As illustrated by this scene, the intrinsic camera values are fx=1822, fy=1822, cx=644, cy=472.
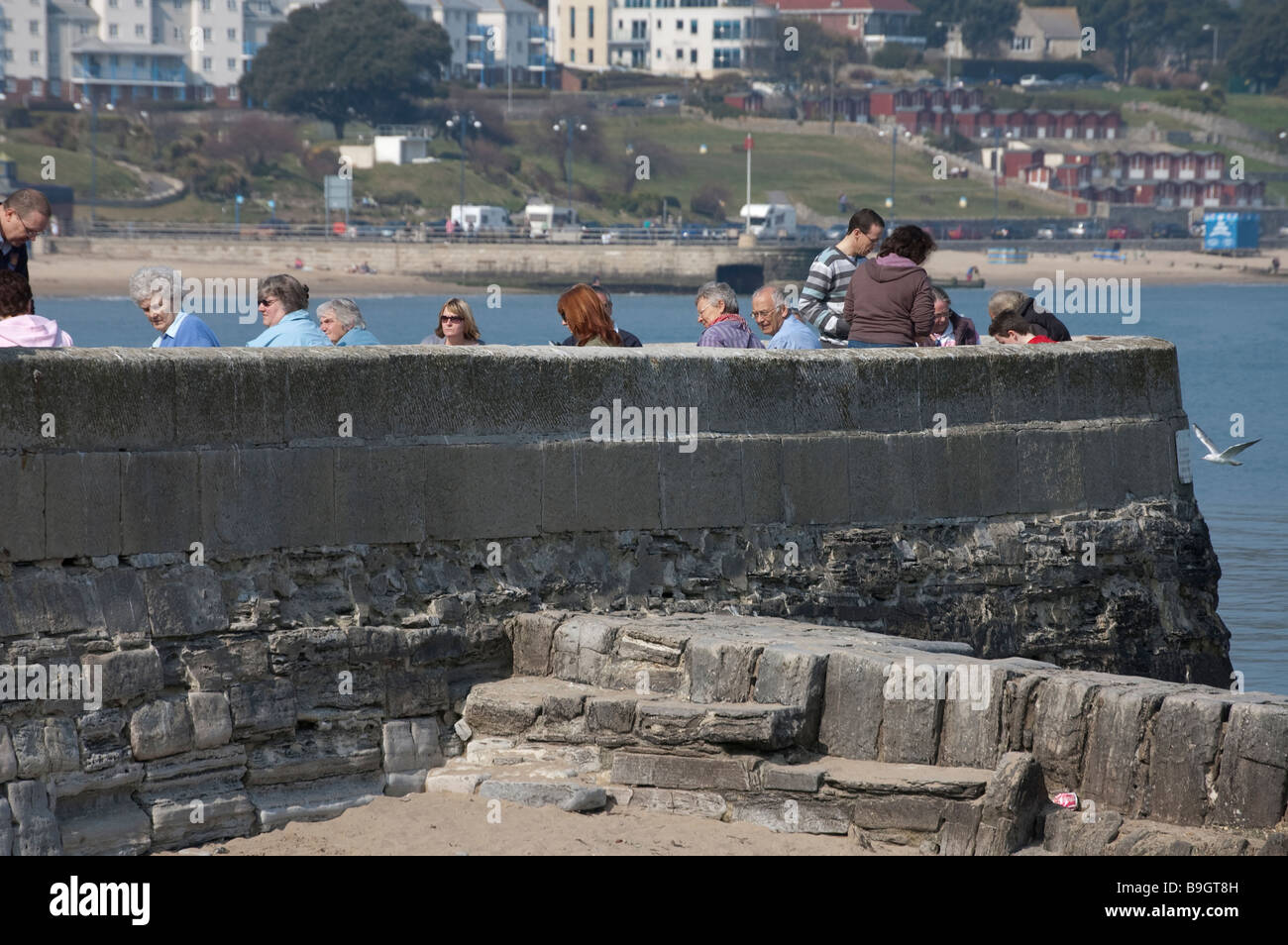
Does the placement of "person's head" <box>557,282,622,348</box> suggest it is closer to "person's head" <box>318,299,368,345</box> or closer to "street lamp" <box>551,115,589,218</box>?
"person's head" <box>318,299,368,345</box>

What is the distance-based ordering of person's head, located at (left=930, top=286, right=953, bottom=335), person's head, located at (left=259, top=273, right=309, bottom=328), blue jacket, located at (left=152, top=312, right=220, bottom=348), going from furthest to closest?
person's head, located at (left=930, top=286, right=953, bottom=335), person's head, located at (left=259, top=273, right=309, bottom=328), blue jacket, located at (left=152, top=312, right=220, bottom=348)

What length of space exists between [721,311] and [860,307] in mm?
776

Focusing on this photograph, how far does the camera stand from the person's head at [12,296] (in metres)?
7.61

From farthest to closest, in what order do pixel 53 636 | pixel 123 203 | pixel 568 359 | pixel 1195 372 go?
pixel 123 203, pixel 1195 372, pixel 568 359, pixel 53 636

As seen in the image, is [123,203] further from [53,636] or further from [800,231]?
[53,636]

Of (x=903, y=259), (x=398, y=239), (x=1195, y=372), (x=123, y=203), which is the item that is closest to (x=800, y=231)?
(x=398, y=239)

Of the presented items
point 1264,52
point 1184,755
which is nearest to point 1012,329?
point 1184,755

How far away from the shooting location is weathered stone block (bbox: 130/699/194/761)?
702 centimetres

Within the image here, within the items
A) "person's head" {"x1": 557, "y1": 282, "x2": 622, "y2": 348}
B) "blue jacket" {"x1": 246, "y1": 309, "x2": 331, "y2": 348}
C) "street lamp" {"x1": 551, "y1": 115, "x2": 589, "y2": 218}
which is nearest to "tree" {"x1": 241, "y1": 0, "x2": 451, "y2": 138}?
"street lamp" {"x1": 551, "y1": 115, "x2": 589, "y2": 218}

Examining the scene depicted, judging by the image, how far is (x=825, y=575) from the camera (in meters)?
9.12

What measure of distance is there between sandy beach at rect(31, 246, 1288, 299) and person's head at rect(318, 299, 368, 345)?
72.0m

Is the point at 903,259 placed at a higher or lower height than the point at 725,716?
higher

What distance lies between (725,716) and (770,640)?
53 cm

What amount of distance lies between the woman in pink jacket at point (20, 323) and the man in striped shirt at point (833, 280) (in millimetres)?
4684
